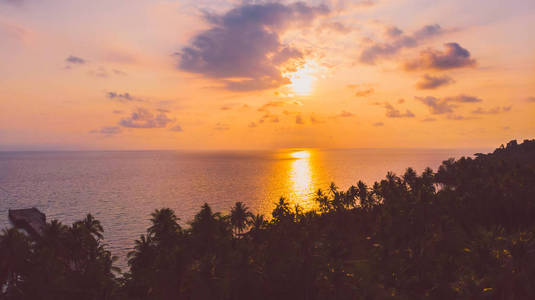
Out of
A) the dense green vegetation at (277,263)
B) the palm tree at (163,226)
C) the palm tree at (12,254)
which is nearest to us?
the dense green vegetation at (277,263)

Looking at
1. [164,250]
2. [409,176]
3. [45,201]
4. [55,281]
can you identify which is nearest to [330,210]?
[409,176]

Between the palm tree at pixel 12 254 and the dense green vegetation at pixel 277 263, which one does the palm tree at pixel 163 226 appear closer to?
the dense green vegetation at pixel 277 263

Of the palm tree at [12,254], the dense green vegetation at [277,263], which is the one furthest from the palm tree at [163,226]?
the palm tree at [12,254]

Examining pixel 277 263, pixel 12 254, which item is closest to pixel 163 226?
pixel 12 254

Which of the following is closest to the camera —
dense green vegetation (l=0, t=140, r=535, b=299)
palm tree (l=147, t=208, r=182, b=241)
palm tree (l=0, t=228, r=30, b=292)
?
dense green vegetation (l=0, t=140, r=535, b=299)

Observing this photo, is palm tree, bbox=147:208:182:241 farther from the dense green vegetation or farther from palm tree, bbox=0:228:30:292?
palm tree, bbox=0:228:30:292

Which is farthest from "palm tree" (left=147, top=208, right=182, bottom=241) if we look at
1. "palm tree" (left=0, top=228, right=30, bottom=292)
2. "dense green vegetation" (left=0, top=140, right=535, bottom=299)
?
"palm tree" (left=0, top=228, right=30, bottom=292)

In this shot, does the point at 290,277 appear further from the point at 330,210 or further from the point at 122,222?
the point at 122,222

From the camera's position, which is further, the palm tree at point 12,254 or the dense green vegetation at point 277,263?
the palm tree at point 12,254

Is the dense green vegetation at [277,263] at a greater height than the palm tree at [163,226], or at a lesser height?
lesser

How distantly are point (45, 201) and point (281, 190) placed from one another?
120 metres

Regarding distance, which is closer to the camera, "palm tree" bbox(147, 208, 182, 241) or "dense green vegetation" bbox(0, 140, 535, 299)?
"dense green vegetation" bbox(0, 140, 535, 299)

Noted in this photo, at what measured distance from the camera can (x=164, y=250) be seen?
5353 cm

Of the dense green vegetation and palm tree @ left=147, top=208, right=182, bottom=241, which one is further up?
palm tree @ left=147, top=208, right=182, bottom=241
